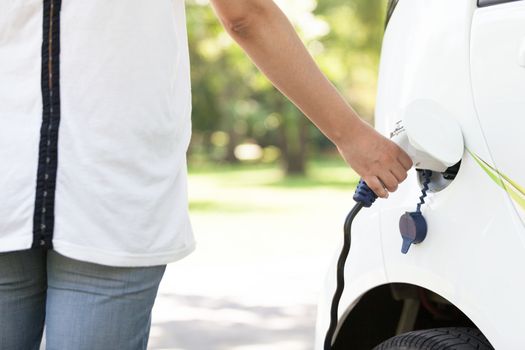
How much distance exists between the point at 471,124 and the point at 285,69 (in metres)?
0.39

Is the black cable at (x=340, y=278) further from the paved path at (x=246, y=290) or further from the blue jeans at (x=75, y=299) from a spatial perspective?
the paved path at (x=246, y=290)

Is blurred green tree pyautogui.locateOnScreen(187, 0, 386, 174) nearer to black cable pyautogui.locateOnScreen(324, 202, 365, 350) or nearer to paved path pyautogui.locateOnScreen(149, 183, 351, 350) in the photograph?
paved path pyautogui.locateOnScreen(149, 183, 351, 350)

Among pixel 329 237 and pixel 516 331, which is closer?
pixel 516 331

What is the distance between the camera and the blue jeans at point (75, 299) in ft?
5.61

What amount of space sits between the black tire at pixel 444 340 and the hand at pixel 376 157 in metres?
0.34

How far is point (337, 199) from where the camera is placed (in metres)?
19.2

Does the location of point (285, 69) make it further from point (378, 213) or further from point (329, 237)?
point (329, 237)

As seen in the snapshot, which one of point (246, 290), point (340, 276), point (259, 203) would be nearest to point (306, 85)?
point (340, 276)

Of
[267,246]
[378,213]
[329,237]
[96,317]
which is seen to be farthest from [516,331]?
[329,237]

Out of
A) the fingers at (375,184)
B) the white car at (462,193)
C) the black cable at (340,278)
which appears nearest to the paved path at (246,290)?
the black cable at (340,278)

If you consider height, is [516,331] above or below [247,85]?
above

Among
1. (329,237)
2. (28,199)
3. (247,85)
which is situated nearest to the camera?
(28,199)

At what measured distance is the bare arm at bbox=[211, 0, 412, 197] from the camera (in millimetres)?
1802

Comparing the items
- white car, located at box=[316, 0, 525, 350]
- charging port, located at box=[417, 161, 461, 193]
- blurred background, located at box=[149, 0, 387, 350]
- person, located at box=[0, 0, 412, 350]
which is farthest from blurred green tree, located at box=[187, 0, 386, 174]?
person, located at box=[0, 0, 412, 350]
